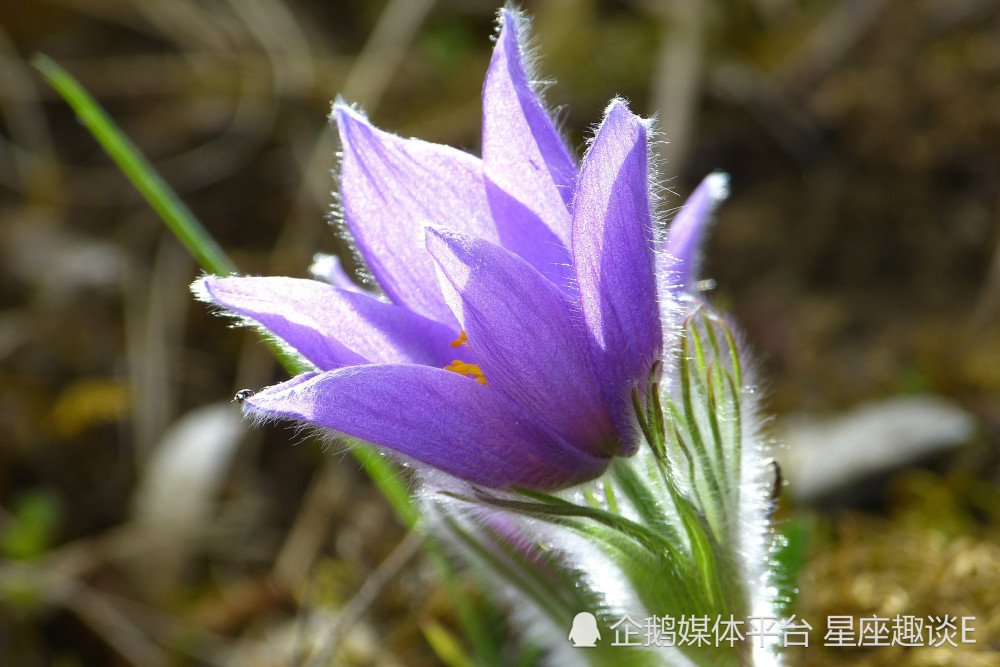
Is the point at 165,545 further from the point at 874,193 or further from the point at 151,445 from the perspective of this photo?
the point at 874,193

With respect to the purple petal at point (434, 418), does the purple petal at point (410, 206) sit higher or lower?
higher

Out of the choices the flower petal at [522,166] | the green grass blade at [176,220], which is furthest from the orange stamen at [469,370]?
the green grass blade at [176,220]

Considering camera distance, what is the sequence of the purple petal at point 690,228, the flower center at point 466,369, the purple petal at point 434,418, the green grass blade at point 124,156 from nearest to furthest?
the purple petal at point 434,418
the flower center at point 466,369
the purple petal at point 690,228
the green grass blade at point 124,156

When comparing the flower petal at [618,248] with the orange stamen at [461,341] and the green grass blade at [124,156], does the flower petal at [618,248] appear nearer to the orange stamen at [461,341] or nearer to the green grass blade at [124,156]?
the orange stamen at [461,341]

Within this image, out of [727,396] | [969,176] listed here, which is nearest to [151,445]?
[727,396]

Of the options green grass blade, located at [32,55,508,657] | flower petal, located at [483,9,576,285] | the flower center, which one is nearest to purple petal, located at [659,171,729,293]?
flower petal, located at [483,9,576,285]

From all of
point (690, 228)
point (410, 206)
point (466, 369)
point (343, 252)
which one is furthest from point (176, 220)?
point (343, 252)

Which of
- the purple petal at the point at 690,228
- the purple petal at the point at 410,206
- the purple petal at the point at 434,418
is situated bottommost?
the purple petal at the point at 434,418
